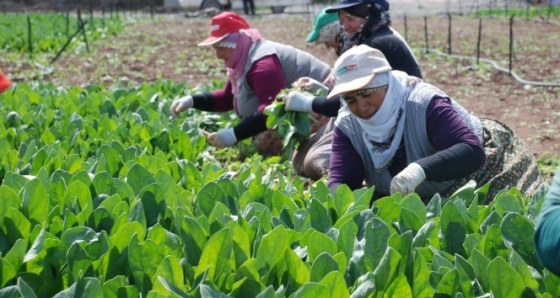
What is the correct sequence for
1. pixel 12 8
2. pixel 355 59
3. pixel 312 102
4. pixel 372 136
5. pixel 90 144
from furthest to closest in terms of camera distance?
pixel 12 8 → pixel 312 102 → pixel 90 144 → pixel 372 136 → pixel 355 59

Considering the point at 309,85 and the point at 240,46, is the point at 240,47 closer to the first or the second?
the point at 240,46

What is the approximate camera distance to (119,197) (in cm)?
293

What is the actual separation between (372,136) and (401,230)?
1.18m

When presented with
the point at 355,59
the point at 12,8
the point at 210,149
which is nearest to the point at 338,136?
the point at 355,59

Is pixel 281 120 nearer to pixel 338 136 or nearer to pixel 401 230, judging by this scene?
pixel 338 136

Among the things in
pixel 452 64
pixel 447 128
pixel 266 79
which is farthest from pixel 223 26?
pixel 452 64

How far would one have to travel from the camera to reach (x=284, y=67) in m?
5.65

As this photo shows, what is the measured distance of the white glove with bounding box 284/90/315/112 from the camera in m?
4.98

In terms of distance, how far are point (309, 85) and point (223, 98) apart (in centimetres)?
114

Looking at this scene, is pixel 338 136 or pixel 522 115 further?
pixel 522 115

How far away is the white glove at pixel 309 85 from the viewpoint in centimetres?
521

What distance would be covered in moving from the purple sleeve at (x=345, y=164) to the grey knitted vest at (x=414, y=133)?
0.11ft

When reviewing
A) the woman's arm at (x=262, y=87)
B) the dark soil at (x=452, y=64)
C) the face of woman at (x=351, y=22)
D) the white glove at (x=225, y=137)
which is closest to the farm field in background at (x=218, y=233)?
the white glove at (x=225, y=137)

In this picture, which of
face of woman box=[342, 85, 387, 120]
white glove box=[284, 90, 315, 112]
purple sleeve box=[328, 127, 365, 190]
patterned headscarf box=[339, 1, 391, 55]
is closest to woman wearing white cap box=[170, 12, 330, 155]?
white glove box=[284, 90, 315, 112]
